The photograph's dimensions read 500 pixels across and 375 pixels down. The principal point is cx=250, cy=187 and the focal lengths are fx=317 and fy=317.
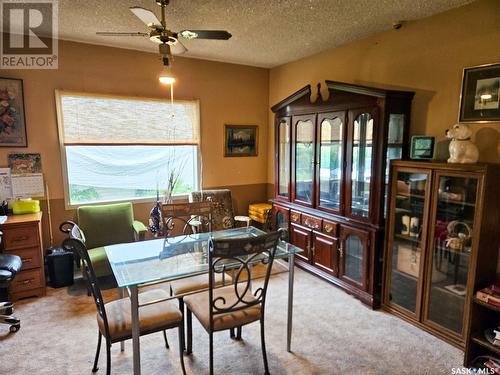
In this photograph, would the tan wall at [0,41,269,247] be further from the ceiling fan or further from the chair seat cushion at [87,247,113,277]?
the ceiling fan

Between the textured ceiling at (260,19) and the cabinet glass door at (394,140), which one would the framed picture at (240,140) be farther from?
the cabinet glass door at (394,140)

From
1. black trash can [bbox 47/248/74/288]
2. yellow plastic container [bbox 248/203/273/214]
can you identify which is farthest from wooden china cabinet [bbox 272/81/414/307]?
black trash can [bbox 47/248/74/288]

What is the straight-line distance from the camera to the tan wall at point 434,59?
94.0 inches

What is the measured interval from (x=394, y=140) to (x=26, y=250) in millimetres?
3650

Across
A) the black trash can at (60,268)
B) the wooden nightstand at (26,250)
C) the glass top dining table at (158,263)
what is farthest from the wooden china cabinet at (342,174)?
the wooden nightstand at (26,250)

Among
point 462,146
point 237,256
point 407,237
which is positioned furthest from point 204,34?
point 407,237

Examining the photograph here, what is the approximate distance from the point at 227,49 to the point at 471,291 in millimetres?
3368

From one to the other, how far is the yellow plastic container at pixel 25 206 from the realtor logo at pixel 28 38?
1.39 metres

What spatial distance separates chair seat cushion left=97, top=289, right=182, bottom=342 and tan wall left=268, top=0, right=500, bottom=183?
2.56m

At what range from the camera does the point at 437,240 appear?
2.52 metres

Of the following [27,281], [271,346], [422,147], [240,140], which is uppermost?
[240,140]

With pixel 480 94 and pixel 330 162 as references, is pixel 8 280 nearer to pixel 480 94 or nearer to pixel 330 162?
pixel 330 162

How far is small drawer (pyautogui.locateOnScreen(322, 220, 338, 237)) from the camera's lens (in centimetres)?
331

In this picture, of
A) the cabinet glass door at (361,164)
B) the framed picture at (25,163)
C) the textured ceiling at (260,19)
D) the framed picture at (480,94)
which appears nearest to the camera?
the framed picture at (480,94)
